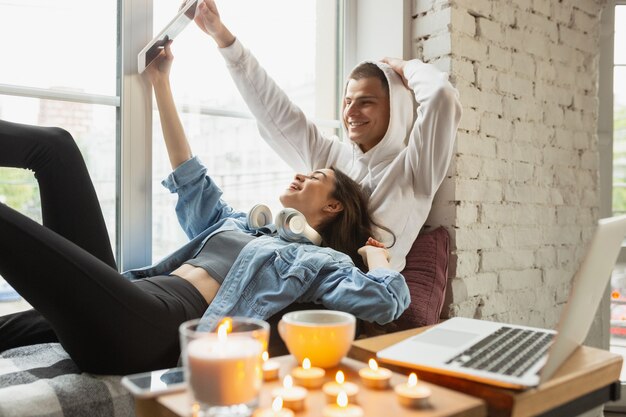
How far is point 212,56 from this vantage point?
1.79m

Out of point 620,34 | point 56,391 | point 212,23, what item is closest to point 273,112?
point 212,23

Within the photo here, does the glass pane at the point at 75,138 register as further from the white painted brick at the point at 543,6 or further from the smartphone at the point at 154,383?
the white painted brick at the point at 543,6

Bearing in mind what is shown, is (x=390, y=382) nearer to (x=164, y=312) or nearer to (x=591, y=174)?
(x=164, y=312)

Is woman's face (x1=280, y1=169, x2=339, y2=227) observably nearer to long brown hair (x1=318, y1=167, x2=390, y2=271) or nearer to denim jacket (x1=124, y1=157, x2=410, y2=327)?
long brown hair (x1=318, y1=167, x2=390, y2=271)

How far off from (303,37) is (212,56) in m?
0.41

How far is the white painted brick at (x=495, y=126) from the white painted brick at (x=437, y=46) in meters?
0.28

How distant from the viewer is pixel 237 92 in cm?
188

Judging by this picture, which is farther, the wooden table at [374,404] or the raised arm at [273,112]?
the raised arm at [273,112]

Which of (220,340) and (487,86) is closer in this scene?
(220,340)

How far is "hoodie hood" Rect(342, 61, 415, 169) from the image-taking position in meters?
1.83

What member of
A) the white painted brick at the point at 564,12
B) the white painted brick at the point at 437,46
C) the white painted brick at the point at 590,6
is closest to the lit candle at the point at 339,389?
the white painted brick at the point at 437,46

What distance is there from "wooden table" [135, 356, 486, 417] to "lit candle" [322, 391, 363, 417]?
0.05 feet

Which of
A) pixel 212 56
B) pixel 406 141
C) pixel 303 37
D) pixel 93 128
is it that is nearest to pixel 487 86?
pixel 406 141

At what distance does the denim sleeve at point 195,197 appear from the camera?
5.26 feet
